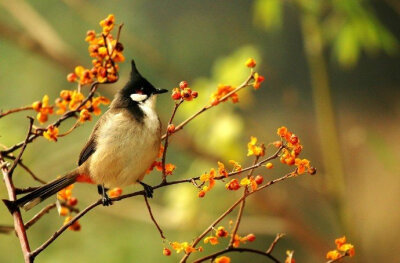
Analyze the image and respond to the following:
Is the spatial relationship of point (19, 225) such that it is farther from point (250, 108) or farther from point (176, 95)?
point (250, 108)

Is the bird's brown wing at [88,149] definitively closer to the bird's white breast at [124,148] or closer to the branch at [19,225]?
the bird's white breast at [124,148]

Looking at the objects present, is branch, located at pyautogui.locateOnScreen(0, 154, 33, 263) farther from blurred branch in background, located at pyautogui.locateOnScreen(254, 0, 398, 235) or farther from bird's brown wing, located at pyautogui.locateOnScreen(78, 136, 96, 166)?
blurred branch in background, located at pyautogui.locateOnScreen(254, 0, 398, 235)

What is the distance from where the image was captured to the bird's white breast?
1.01 metres

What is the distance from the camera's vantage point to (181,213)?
187cm

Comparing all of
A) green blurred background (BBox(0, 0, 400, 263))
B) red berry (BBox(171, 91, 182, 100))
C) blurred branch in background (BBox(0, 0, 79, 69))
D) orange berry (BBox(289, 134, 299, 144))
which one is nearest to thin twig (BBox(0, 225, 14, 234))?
red berry (BBox(171, 91, 182, 100))

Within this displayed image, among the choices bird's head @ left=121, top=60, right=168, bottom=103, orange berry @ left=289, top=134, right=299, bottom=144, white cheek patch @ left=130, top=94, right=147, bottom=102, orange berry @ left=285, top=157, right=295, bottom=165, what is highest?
bird's head @ left=121, top=60, right=168, bottom=103

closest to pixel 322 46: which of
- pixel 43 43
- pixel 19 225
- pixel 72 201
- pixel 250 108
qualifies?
pixel 250 108

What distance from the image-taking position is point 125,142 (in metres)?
1.07

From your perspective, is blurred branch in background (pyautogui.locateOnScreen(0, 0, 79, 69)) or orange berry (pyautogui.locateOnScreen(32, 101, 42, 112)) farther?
blurred branch in background (pyautogui.locateOnScreen(0, 0, 79, 69))

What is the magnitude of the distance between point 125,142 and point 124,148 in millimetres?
13

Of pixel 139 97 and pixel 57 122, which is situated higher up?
pixel 139 97

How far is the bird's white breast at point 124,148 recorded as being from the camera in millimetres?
1008

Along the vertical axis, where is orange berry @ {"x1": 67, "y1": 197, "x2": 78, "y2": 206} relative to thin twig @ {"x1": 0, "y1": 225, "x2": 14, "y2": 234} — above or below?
above

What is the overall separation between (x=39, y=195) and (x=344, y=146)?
1.80m
